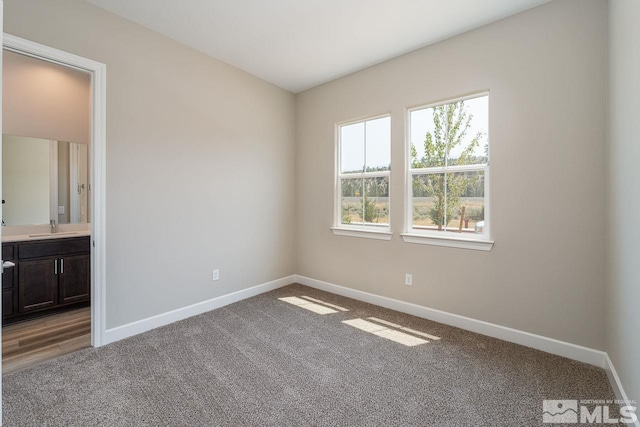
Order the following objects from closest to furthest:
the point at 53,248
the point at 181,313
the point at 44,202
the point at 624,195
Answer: the point at 624,195, the point at 181,313, the point at 53,248, the point at 44,202

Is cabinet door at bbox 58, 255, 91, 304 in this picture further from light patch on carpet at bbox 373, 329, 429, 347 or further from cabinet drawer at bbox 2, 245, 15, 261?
light patch on carpet at bbox 373, 329, 429, 347

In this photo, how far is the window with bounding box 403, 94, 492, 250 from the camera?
281 centimetres

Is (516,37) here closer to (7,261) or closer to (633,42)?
(633,42)

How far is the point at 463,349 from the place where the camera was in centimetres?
249

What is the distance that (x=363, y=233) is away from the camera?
12.0 feet

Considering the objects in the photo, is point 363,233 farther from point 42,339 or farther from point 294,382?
point 42,339

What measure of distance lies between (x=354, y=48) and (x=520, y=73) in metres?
1.58

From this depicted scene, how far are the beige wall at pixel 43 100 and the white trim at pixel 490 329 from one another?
3796mm

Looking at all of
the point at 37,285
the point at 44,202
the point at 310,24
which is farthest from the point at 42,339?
the point at 310,24

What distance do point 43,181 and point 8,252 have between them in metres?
1.00

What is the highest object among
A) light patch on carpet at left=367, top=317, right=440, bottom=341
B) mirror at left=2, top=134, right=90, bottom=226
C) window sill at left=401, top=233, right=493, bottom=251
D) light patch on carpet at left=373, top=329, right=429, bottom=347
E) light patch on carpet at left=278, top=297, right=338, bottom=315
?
mirror at left=2, top=134, right=90, bottom=226

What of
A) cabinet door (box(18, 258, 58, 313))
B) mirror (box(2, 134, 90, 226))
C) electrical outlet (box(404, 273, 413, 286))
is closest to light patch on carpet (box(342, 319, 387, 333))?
electrical outlet (box(404, 273, 413, 286))

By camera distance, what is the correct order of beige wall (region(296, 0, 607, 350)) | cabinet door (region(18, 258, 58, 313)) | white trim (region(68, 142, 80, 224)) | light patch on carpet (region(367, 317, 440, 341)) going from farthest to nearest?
white trim (region(68, 142, 80, 224)), cabinet door (region(18, 258, 58, 313)), light patch on carpet (region(367, 317, 440, 341)), beige wall (region(296, 0, 607, 350))

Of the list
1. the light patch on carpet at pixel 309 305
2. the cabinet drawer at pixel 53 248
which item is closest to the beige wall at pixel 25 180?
the cabinet drawer at pixel 53 248
